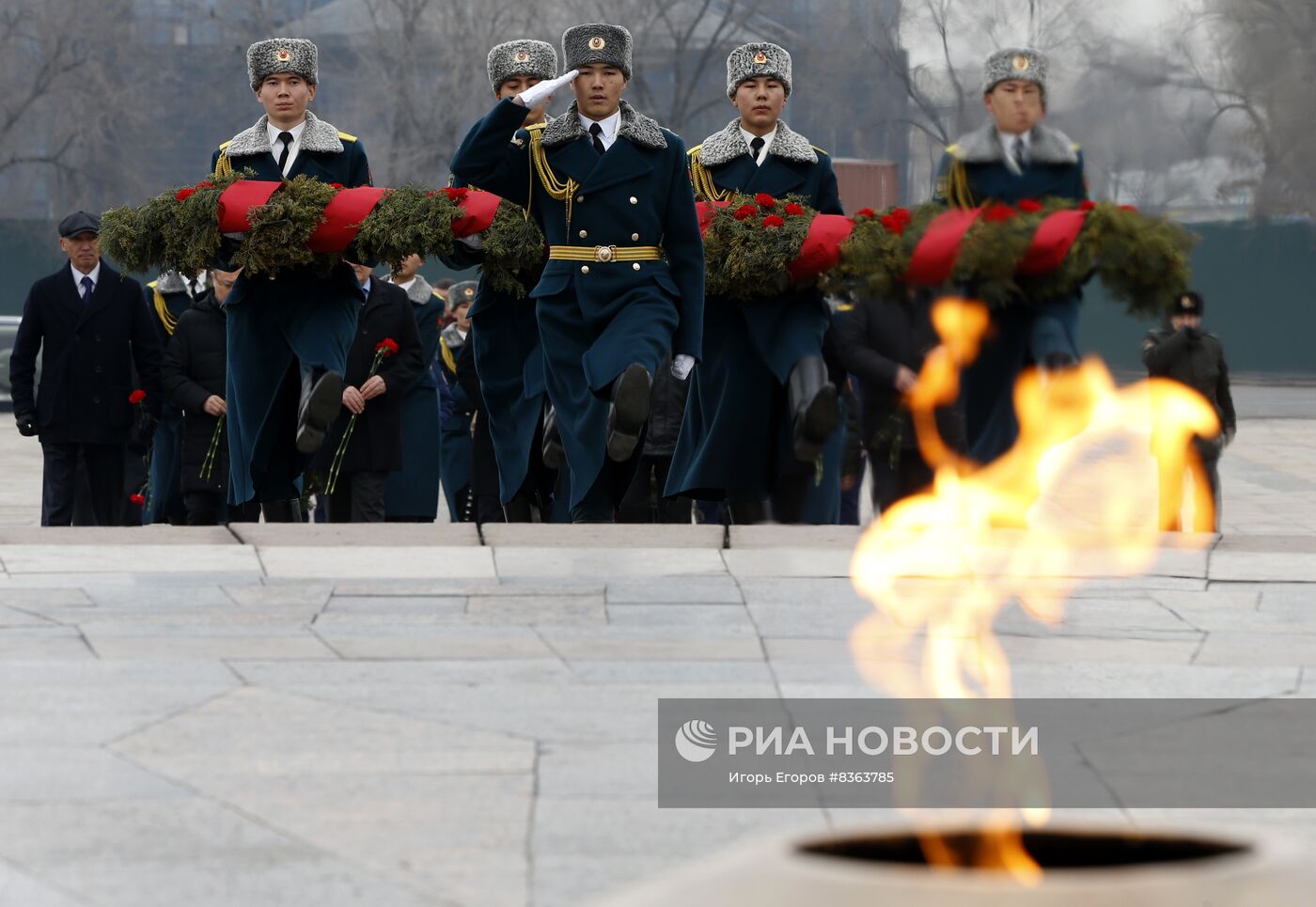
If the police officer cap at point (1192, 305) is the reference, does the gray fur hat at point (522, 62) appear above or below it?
above

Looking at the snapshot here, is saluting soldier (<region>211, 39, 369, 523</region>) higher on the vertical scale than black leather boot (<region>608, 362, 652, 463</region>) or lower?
higher

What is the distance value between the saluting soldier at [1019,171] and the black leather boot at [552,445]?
219 centimetres

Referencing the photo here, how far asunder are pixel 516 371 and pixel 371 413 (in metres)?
1.35

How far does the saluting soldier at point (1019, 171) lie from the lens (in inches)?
250

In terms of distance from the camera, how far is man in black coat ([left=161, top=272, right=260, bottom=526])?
9930 millimetres

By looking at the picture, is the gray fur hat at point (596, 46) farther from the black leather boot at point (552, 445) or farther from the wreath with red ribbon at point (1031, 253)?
the wreath with red ribbon at point (1031, 253)

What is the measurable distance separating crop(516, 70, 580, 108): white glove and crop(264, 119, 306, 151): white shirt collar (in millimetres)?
1044

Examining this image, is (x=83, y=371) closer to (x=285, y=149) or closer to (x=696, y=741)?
(x=285, y=149)

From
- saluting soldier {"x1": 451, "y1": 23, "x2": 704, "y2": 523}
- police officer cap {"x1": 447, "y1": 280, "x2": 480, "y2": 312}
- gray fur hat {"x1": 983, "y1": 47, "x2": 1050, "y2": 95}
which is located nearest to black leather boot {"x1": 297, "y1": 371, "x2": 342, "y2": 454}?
saluting soldier {"x1": 451, "y1": 23, "x2": 704, "y2": 523}

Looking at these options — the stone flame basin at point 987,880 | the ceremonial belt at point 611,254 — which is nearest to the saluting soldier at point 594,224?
the ceremonial belt at point 611,254

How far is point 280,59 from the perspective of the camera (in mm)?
8961

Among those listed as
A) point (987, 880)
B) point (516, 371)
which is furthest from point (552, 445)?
point (987, 880)

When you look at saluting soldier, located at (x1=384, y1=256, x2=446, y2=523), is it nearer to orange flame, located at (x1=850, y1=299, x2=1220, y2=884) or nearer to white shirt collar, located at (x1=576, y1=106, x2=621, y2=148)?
white shirt collar, located at (x1=576, y1=106, x2=621, y2=148)

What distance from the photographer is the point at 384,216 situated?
8.41 m
